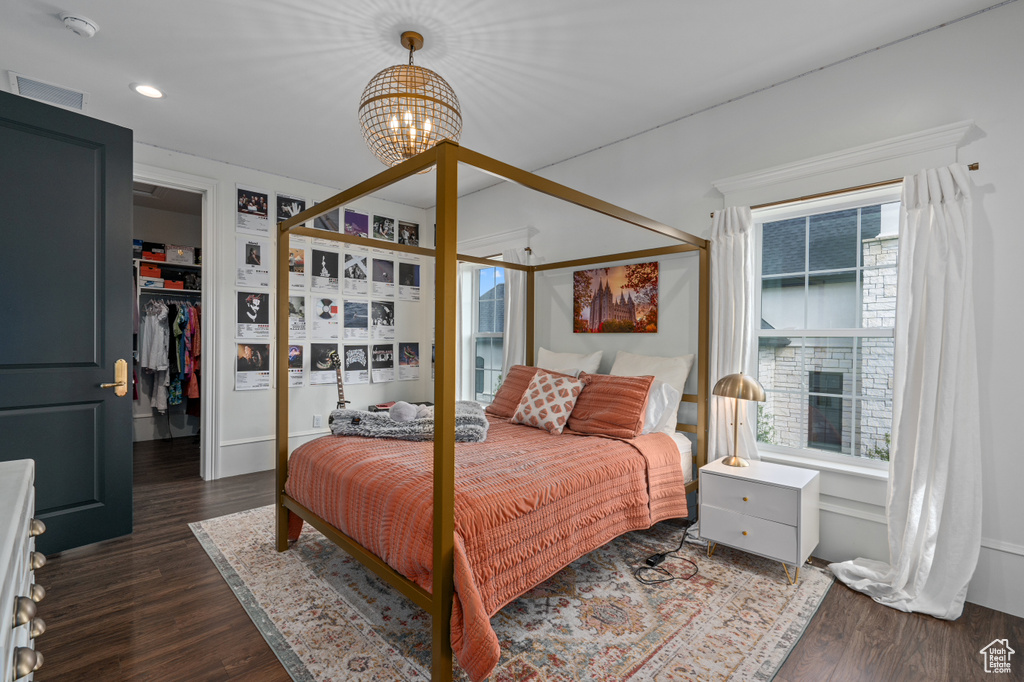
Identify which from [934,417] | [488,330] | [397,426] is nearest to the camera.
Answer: [934,417]

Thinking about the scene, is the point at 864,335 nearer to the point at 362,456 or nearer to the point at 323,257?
the point at 362,456

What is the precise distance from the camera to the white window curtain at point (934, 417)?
214 cm

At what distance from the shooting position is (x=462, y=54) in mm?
2572

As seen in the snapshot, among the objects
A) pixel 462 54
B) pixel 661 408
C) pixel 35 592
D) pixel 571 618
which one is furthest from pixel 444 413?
pixel 462 54

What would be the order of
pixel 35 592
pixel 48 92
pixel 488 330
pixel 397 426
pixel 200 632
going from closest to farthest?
pixel 35 592 → pixel 200 632 → pixel 397 426 → pixel 48 92 → pixel 488 330

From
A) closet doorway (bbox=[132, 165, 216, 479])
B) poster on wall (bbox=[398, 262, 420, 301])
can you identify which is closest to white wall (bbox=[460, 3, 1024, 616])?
poster on wall (bbox=[398, 262, 420, 301])

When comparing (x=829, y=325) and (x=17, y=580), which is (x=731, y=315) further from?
(x=17, y=580)

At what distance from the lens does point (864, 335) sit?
2592mm

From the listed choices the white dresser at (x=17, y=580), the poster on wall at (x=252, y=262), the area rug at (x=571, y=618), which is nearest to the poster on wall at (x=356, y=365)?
A: the poster on wall at (x=252, y=262)

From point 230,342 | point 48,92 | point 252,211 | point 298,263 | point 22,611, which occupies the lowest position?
point 22,611

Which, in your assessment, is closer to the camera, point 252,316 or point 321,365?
point 252,316

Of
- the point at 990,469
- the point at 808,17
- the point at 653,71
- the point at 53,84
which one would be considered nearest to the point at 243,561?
the point at 53,84

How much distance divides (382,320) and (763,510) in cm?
391

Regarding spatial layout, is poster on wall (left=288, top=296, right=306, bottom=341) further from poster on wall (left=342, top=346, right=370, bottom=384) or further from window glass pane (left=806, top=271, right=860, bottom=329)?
window glass pane (left=806, top=271, right=860, bottom=329)
